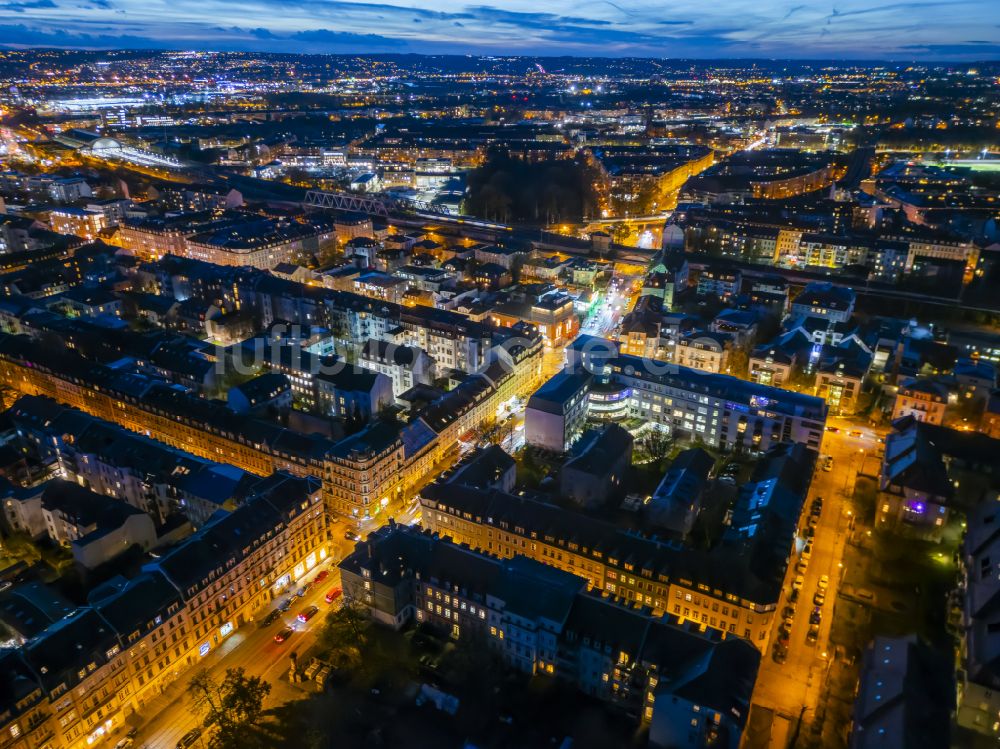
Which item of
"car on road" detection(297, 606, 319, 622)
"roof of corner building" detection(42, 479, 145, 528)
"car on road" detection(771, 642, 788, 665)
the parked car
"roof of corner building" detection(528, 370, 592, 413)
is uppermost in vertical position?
"roof of corner building" detection(528, 370, 592, 413)

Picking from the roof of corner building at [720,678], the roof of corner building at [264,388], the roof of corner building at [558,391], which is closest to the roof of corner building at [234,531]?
the roof of corner building at [264,388]

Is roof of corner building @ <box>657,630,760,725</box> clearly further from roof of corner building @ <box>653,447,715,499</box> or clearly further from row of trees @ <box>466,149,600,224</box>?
row of trees @ <box>466,149,600,224</box>

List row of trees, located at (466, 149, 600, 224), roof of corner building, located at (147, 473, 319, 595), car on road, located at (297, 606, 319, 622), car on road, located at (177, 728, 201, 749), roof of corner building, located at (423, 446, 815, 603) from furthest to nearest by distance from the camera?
1. row of trees, located at (466, 149, 600, 224)
2. car on road, located at (297, 606, 319, 622)
3. roof of corner building, located at (423, 446, 815, 603)
4. roof of corner building, located at (147, 473, 319, 595)
5. car on road, located at (177, 728, 201, 749)

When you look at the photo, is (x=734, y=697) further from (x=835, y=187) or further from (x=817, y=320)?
(x=835, y=187)

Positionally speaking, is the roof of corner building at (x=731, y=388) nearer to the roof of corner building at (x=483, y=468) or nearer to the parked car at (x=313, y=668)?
the roof of corner building at (x=483, y=468)

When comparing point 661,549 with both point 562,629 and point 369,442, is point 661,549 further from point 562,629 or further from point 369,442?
point 369,442

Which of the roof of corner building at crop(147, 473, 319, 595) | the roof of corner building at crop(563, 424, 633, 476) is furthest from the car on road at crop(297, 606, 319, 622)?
the roof of corner building at crop(563, 424, 633, 476)
